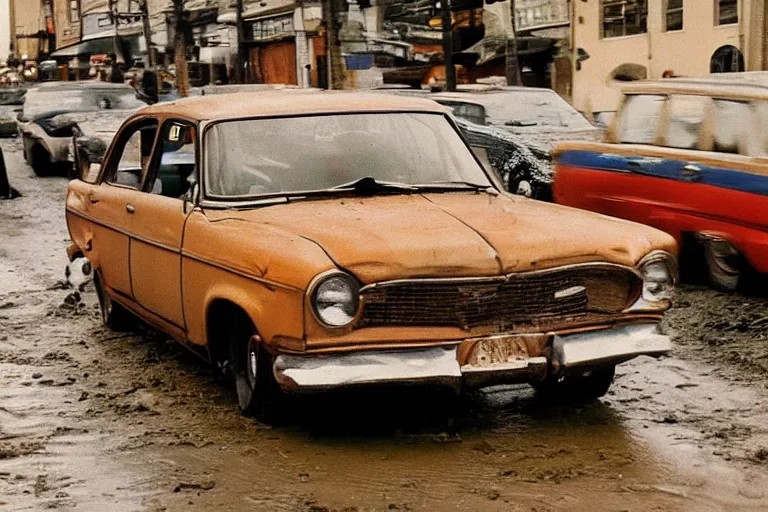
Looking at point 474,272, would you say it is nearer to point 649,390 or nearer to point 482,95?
point 649,390

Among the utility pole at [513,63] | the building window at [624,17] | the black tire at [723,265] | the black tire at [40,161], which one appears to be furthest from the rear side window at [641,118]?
the building window at [624,17]

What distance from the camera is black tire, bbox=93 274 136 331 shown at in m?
8.23

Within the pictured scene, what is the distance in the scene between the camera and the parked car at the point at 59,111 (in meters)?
20.6

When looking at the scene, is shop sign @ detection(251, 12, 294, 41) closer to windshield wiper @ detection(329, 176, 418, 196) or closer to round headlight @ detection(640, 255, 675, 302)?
windshield wiper @ detection(329, 176, 418, 196)

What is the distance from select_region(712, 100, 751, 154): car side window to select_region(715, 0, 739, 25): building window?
19190 millimetres

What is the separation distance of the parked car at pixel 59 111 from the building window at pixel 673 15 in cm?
1309

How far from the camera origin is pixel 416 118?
272 inches

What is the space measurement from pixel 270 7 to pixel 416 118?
37.3 metres

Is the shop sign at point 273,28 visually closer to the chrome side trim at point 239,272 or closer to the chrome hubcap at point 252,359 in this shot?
the chrome side trim at point 239,272

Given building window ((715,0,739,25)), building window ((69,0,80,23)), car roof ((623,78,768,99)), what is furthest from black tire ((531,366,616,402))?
building window ((69,0,80,23))

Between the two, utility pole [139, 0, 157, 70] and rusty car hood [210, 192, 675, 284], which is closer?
rusty car hood [210, 192, 675, 284]

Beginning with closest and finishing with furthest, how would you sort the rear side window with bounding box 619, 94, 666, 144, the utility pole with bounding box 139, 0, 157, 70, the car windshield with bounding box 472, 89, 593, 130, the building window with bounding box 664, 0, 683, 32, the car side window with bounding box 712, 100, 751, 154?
the car side window with bounding box 712, 100, 751, 154
the rear side window with bounding box 619, 94, 666, 144
the car windshield with bounding box 472, 89, 593, 130
the building window with bounding box 664, 0, 683, 32
the utility pole with bounding box 139, 0, 157, 70

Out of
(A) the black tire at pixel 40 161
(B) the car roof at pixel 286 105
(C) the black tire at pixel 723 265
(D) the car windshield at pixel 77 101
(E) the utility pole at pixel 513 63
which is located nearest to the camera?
(B) the car roof at pixel 286 105

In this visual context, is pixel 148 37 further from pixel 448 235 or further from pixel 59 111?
pixel 448 235
